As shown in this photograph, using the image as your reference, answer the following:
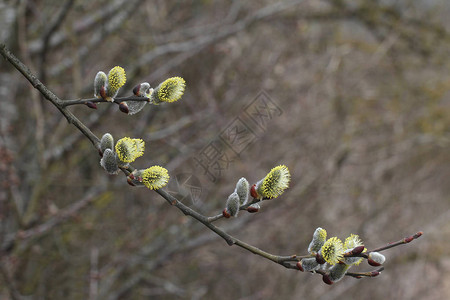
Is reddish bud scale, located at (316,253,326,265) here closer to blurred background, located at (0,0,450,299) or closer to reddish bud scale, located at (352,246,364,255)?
reddish bud scale, located at (352,246,364,255)

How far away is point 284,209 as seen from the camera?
13.3 feet

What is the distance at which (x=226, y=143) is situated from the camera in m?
2.67

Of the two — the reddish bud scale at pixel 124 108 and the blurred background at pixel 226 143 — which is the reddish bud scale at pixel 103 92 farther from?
the blurred background at pixel 226 143

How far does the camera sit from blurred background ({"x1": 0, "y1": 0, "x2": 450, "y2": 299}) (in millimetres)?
2969

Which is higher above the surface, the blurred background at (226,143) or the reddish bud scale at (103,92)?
the blurred background at (226,143)

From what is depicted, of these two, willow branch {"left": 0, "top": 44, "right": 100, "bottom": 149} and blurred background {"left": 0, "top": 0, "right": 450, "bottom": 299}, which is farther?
blurred background {"left": 0, "top": 0, "right": 450, "bottom": 299}

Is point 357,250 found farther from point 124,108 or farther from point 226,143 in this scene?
point 226,143

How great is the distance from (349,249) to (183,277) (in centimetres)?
376

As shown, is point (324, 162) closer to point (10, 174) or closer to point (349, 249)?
point (10, 174)

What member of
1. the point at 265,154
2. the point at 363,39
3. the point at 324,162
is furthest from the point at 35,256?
the point at 363,39

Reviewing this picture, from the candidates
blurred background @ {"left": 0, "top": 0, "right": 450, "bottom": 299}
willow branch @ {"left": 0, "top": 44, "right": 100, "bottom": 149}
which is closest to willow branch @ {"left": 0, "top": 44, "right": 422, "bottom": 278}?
willow branch @ {"left": 0, "top": 44, "right": 100, "bottom": 149}

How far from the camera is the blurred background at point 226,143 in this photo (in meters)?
2.97

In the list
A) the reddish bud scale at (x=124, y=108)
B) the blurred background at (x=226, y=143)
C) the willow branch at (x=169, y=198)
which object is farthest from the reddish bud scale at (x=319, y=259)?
the blurred background at (x=226, y=143)

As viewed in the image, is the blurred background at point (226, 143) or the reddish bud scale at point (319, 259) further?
the blurred background at point (226, 143)
